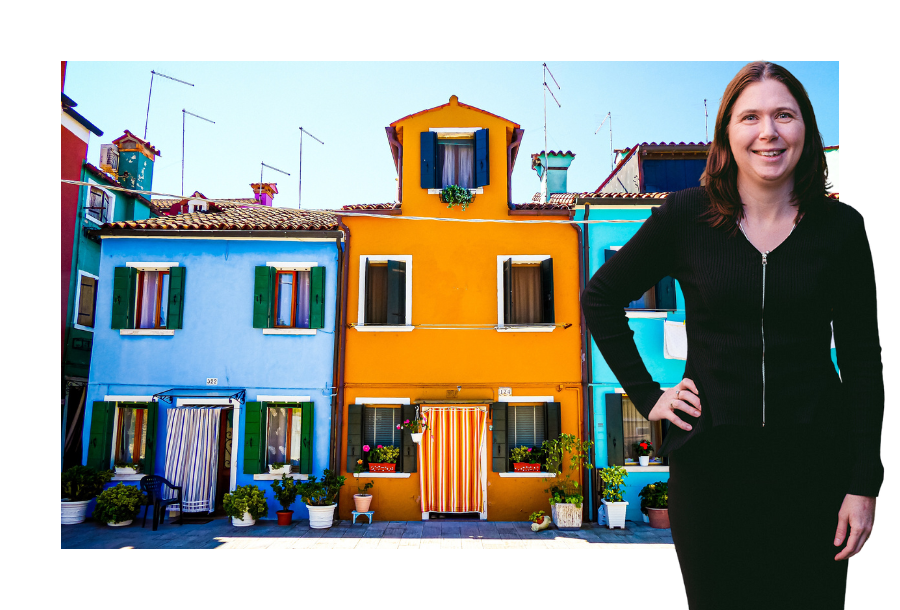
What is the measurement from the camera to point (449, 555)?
7.27m

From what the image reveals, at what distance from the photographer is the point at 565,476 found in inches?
370

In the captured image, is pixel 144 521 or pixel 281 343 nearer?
pixel 144 521

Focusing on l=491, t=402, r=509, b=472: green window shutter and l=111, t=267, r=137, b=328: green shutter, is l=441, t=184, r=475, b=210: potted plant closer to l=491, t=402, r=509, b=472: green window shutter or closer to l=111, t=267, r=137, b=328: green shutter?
l=491, t=402, r=509, b=472: green window shutter

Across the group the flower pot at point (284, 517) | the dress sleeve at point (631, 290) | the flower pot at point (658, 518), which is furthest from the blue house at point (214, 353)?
the dress sleeve at point (631, 290)

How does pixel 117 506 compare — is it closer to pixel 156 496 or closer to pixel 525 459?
pixel 156 496

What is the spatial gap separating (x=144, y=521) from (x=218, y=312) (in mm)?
3504

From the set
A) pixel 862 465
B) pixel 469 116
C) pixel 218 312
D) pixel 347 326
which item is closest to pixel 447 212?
pixel 469 116

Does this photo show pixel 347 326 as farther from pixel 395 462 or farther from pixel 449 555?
pixel 449 555

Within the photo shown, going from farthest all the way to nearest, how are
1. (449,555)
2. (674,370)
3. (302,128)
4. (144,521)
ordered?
(302,128)
(674,370)
(144,521)
(449,555)

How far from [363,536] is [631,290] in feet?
26.1

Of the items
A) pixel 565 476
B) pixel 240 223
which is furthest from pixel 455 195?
pixel 565 476

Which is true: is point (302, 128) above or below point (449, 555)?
above

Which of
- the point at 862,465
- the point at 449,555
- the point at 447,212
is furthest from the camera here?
the point at 447,212

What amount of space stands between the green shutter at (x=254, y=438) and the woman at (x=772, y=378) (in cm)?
923
